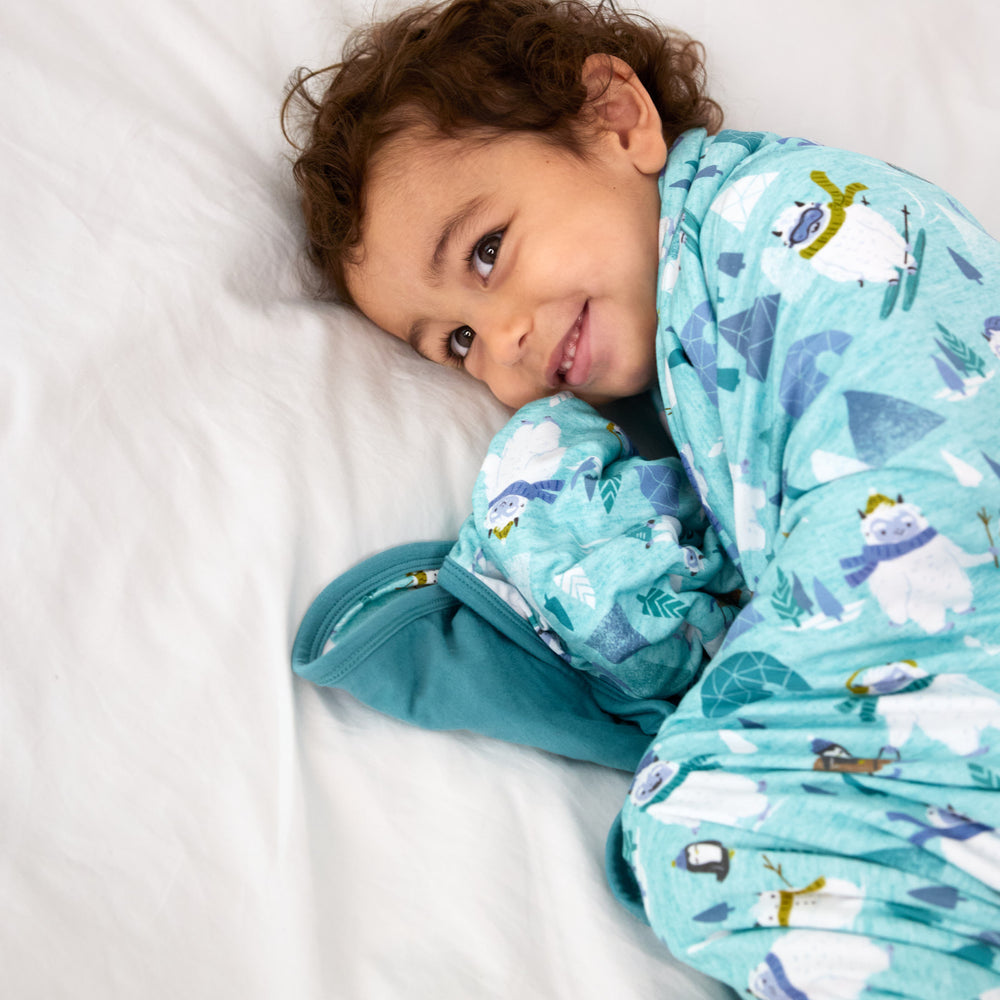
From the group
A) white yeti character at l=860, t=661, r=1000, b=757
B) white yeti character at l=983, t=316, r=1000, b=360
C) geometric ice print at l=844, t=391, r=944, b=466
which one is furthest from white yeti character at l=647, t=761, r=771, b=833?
white yeti character at l=983, t=316, r=1000, b=360

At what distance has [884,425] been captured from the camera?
0.75 metres

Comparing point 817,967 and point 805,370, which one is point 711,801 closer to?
point 817,967

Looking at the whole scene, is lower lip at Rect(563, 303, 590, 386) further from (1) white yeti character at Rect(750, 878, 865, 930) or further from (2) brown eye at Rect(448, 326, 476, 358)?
(1) white yeti character at Rect(750, 878, 865, 930)

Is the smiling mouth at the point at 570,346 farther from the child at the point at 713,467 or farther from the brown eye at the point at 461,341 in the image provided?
the brown eye at the point at 461,341

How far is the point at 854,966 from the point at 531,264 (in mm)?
692

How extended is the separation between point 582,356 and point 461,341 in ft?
0.55

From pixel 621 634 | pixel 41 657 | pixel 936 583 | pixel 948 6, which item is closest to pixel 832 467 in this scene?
pixel 936 583

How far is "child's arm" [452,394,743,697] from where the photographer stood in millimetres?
890

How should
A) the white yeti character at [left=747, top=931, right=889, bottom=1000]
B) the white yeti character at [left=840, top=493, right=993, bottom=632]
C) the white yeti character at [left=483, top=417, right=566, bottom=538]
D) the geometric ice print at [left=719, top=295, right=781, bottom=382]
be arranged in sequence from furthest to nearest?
the white yeti character at [left=483, top=417, right=566, bottom=538] < the geometric ice print at [left=719, top=295, right=781, bottom=382] < the white yeti character at [left=840, top=493, right=993, bottom=632] < the white yeti character at [left=747, top=931, right=889, bottom=1000]

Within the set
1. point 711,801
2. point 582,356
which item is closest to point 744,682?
point 711,801

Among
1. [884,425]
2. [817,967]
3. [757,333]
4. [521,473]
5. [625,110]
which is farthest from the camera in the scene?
[625,110]

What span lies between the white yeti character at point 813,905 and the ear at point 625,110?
76 centimetres

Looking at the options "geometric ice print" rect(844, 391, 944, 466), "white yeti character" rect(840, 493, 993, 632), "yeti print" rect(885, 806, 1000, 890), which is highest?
"geometric ice print" rect(844, 391, 944, 466)

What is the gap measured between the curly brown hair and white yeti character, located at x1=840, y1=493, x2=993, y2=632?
0.57 m
